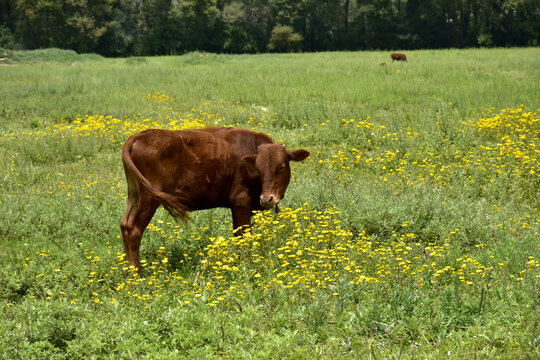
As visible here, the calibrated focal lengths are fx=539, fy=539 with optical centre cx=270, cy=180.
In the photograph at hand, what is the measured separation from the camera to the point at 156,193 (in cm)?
564

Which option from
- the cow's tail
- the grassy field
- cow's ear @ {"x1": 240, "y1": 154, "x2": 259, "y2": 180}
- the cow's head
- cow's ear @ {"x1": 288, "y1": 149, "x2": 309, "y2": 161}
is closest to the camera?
the grassy field

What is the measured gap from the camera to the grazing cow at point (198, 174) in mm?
5887

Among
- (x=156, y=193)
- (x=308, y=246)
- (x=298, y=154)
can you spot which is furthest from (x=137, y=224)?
(x=298, y=154)

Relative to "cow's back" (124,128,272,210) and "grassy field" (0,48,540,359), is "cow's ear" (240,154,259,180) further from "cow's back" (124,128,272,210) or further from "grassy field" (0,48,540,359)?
"grassy field" (0,48,540,359)

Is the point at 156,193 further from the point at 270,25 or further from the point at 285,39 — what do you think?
the point at 270,25

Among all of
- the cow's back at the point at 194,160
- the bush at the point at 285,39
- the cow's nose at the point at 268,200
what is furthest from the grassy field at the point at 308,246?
the bush at the point at 285,39

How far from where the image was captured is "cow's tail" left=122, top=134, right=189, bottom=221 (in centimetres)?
567

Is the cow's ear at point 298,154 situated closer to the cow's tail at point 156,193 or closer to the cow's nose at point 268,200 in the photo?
the cow's nose at point 268,200

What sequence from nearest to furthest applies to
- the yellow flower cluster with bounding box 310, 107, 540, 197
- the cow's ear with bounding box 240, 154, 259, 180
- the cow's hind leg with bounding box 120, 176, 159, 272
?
the cow's hind leg with bounding box 120, 176, 159, 272 < the cow's ear with bounding box 240, 154, 259, 180 < the yellow flower cluster with bounding box 310, 107, 540, 197

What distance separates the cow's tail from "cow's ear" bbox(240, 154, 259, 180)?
83cm

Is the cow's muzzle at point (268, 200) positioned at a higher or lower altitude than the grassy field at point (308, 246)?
higher

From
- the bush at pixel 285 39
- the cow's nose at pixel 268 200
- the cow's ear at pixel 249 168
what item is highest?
the bush at pixel 285 39

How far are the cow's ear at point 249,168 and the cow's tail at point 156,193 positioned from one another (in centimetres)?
83

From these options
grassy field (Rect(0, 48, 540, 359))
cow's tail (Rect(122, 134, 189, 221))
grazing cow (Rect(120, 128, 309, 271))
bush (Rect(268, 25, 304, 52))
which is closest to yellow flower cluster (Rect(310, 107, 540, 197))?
grassy field (Rect(0, 48, 540, 359))
